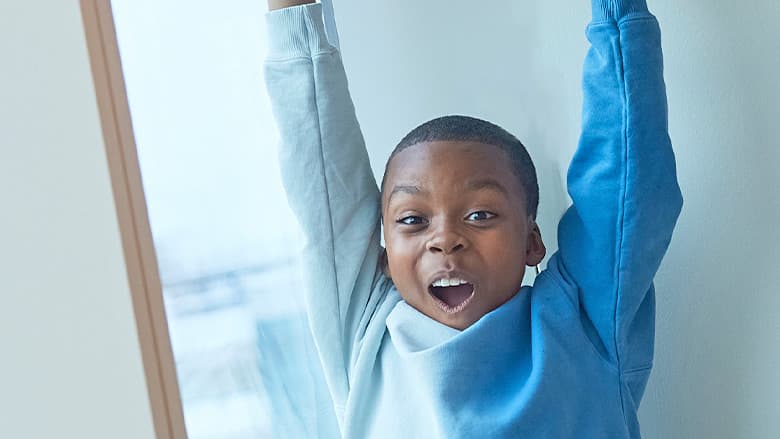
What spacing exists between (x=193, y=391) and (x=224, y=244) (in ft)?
0.51

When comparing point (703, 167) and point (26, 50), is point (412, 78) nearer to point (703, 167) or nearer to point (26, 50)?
point (703, 167)

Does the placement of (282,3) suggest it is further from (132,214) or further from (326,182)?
(132,214)

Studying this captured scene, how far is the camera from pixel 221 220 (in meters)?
0.85

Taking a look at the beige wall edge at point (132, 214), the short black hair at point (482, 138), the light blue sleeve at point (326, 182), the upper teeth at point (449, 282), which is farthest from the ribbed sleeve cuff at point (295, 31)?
the beige wall edge at point (132, 214)

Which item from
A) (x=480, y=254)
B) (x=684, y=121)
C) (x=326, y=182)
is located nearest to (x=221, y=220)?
(x=326, y=182)

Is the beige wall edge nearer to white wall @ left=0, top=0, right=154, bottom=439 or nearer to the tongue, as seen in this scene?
white wall @ left=0, top=0, right=154, bottom=439

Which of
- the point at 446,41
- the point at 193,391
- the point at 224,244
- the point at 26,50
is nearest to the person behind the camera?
the point at 26,50

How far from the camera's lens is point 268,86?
0.92 metres

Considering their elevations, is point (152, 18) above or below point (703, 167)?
above

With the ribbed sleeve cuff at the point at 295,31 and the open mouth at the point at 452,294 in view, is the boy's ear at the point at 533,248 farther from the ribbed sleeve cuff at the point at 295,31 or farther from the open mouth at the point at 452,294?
the ribbed sleeve cuff at the point at 295,31

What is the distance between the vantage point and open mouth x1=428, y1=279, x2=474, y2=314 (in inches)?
35.6

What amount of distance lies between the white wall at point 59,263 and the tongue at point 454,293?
0.50m

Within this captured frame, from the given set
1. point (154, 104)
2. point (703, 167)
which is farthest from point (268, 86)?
point (703, 167)

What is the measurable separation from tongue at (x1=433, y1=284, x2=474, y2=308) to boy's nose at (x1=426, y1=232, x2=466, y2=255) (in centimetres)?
4
